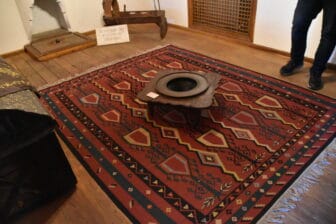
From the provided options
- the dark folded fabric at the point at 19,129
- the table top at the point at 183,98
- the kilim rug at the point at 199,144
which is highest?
the dark folded fabric at the point at 19,129

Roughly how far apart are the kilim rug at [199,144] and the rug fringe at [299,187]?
33mm

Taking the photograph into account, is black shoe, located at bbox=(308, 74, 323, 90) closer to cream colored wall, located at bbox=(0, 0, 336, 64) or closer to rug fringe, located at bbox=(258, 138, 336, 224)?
cream colored wall, located at bbox=(0, 0, 336, 64)

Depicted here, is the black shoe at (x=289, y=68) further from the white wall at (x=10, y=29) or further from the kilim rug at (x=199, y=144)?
the white wall at (x=10, y=29)

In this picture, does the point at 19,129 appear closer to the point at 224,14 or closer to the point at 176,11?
the point at 224,14

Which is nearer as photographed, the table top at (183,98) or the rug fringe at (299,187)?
the rug fringe at (299,187)

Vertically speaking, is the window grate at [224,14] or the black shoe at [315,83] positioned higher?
the window grate at [224,14]

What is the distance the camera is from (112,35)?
342 centimetres

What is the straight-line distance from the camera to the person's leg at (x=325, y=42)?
1.92m

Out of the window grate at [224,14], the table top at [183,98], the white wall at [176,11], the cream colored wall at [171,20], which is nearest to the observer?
the table top at [183,98]

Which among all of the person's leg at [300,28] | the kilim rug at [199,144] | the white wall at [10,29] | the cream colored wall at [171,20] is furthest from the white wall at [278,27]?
the white wall at [10,29]

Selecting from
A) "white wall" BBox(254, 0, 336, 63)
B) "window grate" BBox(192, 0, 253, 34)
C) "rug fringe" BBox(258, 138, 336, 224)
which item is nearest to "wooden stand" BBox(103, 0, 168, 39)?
"window grate" BBox(192, 0, 253, 34)

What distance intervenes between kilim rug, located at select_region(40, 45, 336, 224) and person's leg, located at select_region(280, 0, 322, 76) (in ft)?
0.90

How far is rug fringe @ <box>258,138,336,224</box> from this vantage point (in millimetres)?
1261

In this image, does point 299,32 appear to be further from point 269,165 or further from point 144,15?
point 144,15
